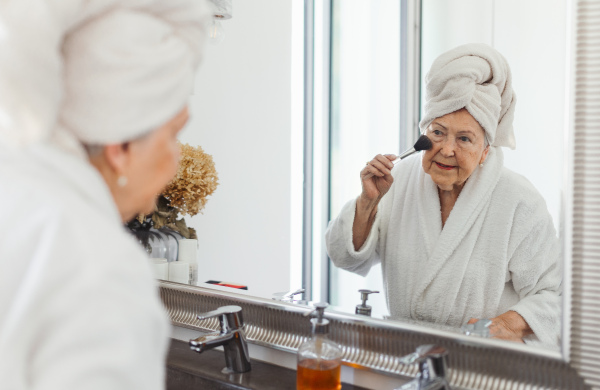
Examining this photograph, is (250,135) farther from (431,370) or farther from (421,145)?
(431,370)

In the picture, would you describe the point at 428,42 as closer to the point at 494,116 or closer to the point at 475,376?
the point at 494,116

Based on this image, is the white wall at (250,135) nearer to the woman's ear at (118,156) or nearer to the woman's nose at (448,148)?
the woman's nose at (448,148)

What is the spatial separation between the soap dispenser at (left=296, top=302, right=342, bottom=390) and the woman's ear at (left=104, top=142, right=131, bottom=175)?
45 cm

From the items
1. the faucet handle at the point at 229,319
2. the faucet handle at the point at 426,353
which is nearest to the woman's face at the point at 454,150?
the faucet handle at the point at 426,353

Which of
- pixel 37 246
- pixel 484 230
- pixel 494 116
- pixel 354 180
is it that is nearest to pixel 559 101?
pixel 494 116

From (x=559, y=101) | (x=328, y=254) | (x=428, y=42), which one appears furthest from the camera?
(x=328, y=254)

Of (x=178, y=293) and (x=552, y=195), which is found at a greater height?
(x=552, y=195)

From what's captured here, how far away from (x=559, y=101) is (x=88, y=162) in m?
0.60

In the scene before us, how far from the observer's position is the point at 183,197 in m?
1.10

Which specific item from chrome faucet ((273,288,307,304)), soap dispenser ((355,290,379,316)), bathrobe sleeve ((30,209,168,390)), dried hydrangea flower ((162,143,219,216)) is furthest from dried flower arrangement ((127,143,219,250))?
bathrobe sleeve ((30,209,168,390))

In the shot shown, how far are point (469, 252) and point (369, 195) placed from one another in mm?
186

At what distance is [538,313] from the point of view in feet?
2.53

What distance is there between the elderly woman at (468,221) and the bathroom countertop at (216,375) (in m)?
0.20

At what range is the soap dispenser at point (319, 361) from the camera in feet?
2.63
